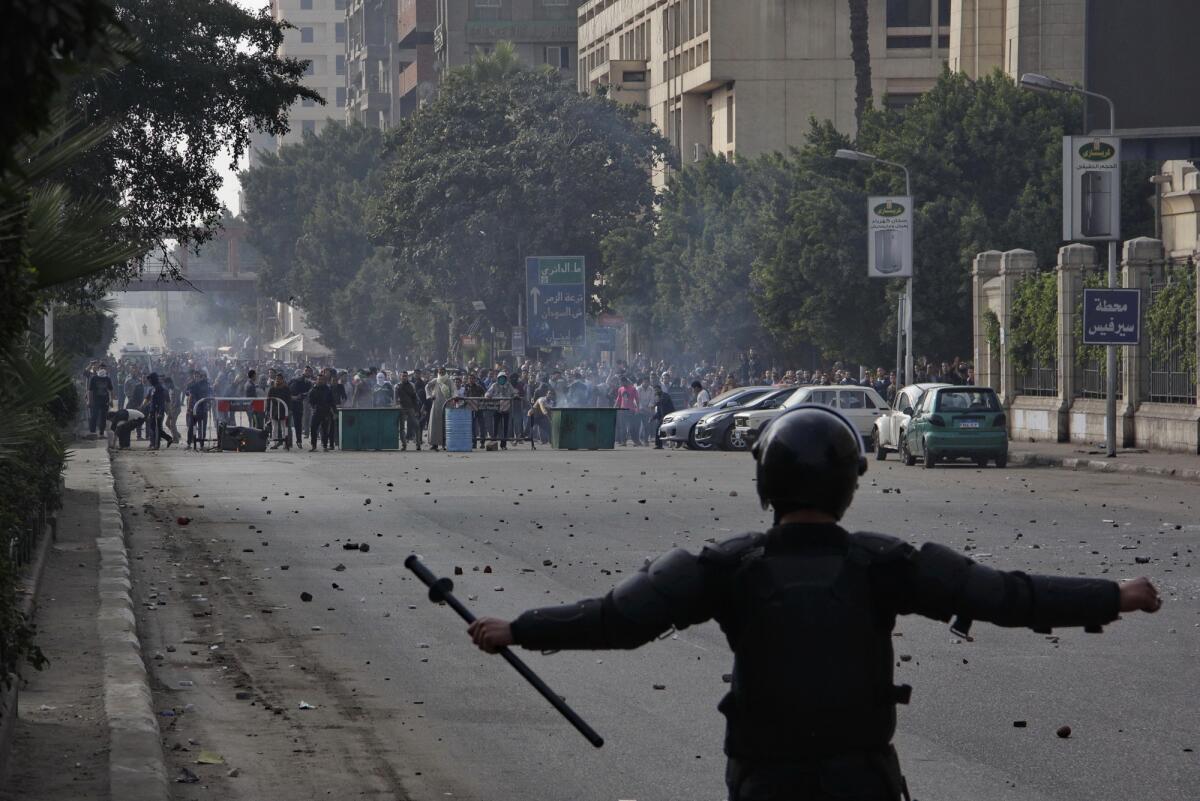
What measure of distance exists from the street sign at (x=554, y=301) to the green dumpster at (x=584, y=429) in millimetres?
18199

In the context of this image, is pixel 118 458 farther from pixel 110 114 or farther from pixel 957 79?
pixel 957 79

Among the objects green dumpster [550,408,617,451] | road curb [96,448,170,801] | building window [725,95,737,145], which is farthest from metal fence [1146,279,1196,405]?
building window [725,95,737,145]

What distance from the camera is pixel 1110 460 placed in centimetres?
3148

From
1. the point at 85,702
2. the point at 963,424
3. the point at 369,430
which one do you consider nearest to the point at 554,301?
the point at 369,430

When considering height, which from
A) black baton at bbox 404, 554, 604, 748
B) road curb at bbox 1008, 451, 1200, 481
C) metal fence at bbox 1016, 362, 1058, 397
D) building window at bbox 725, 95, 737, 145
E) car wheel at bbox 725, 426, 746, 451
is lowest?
road curb at bbox 1008, 451, 1200, 481

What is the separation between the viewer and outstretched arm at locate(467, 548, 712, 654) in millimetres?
3855

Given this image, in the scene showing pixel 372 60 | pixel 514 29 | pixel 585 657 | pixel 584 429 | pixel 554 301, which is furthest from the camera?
pixel 372 60

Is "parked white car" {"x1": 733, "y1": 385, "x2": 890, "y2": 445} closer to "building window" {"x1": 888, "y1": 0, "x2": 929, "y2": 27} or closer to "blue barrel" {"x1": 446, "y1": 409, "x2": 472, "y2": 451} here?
"blue barrel" {"x1": 446, "y1": 409, "x2": 472, "y2": 451}

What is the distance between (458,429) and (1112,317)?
14.6 metres

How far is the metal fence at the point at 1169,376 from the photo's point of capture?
33281 mm

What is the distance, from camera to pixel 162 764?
24.3 feet

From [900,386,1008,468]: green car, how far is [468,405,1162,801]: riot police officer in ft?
93.5

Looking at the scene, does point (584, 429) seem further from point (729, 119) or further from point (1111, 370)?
point (729, 119)

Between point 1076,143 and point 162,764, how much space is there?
1124 inches
